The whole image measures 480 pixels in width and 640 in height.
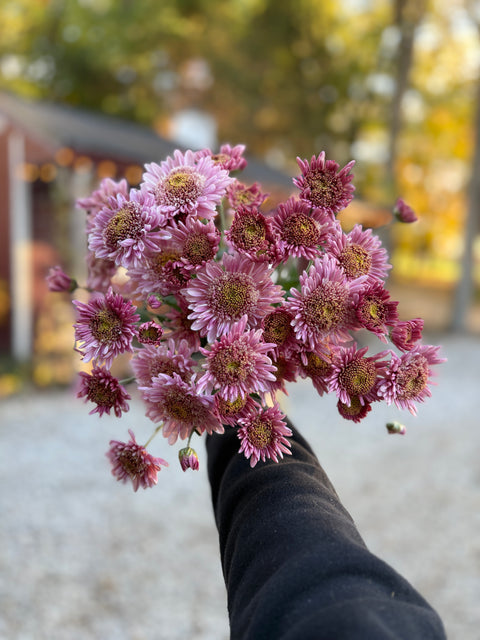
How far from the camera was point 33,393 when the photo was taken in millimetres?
7312

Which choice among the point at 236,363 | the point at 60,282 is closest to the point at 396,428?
the point at 236,363

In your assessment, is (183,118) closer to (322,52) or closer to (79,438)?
(322,52)

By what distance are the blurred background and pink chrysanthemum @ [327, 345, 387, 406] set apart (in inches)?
16.7

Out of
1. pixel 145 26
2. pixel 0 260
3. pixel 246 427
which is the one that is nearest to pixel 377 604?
pixel 246 427

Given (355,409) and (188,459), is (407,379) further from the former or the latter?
(188,459)

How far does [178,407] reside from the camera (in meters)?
1.08

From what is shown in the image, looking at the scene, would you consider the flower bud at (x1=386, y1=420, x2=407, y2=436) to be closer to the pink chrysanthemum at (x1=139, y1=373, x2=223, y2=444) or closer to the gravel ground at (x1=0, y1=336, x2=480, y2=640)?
the pink chrysanthemum at (x1=139, y1=373, x2=223, y2=444)

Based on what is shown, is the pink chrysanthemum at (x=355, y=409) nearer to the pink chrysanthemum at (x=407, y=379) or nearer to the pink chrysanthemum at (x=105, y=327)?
the pink chrysanthemum at (x=407, y=379)

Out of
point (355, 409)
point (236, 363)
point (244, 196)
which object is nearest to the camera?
point (236, 363)

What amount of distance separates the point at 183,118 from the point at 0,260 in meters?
7.89

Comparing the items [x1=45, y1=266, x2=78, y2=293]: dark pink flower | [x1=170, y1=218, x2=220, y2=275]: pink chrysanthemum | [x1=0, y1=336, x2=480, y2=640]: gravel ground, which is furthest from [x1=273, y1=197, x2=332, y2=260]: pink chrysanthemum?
[x1=0, y1=336, x2=480, y2=640]: gravel ground

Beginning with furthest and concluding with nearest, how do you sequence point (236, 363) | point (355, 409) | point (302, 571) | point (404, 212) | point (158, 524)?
point (158, 524), point (404, 212), point (355, 409), point (236, 363), point (302, 571)

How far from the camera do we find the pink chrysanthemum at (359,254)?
111cm

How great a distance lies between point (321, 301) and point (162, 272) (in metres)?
0.31
